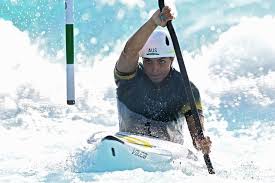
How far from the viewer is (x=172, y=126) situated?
254 inches

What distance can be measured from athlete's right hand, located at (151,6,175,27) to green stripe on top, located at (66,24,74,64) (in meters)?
1.77

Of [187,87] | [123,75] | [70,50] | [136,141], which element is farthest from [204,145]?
[70,50]

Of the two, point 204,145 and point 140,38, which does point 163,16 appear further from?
point 204,145

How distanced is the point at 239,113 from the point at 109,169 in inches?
434

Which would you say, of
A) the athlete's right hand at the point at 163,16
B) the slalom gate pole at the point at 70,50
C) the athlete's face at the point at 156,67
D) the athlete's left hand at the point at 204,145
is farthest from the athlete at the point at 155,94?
the slalom gate pole at the point at 70,50

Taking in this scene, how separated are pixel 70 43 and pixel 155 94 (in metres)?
1.47

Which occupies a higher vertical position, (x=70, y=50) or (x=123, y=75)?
(x=70, y=50)

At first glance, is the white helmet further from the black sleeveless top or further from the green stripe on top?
the green stripe on top

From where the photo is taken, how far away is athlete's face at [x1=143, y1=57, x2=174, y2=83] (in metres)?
6.25

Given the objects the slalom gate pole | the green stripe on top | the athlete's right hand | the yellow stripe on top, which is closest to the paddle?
the athlete's right hand

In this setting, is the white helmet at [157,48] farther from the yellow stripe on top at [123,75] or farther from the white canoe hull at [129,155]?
the white canoe hull at [129,155]

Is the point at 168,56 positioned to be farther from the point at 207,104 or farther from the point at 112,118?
the point at 207,104

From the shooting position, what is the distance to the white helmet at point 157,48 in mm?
6207

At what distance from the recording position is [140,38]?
569 centimetres
